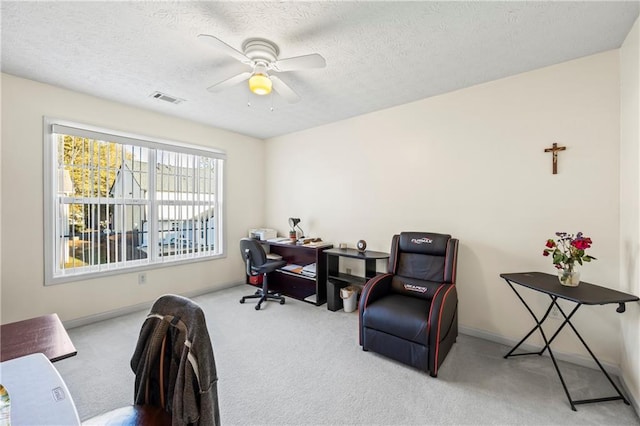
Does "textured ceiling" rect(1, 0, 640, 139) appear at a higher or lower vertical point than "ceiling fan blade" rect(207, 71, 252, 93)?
higher

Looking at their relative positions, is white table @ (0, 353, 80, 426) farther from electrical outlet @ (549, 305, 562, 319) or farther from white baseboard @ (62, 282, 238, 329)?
electrical outlet @ (549, 305, 562, 319)

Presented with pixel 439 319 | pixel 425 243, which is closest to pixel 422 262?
pixel 425 243

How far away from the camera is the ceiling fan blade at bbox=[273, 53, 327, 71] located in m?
1.89

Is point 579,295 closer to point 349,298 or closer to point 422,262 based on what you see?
point 422,262

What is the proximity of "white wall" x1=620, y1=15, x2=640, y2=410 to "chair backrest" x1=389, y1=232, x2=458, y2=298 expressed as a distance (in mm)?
1154

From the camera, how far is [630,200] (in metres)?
1.97

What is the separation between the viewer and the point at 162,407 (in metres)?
1.17

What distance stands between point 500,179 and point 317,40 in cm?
216

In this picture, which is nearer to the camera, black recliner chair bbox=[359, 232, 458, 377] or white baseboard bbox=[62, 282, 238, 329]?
black recliner chair bbox=[359, 232, 458, 377]

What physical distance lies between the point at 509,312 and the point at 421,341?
1.16m

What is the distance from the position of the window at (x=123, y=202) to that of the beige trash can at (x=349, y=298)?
222 cm

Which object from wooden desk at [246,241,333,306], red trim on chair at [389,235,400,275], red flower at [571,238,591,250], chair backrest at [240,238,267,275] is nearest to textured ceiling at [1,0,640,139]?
red flower at [571,238,591,250]

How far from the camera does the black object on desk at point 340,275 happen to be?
11.1 feet

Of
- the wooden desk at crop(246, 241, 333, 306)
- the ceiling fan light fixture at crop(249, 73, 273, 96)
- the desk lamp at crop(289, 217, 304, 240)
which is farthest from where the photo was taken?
the desk lamp at crop(289, 217, 304, 240)
